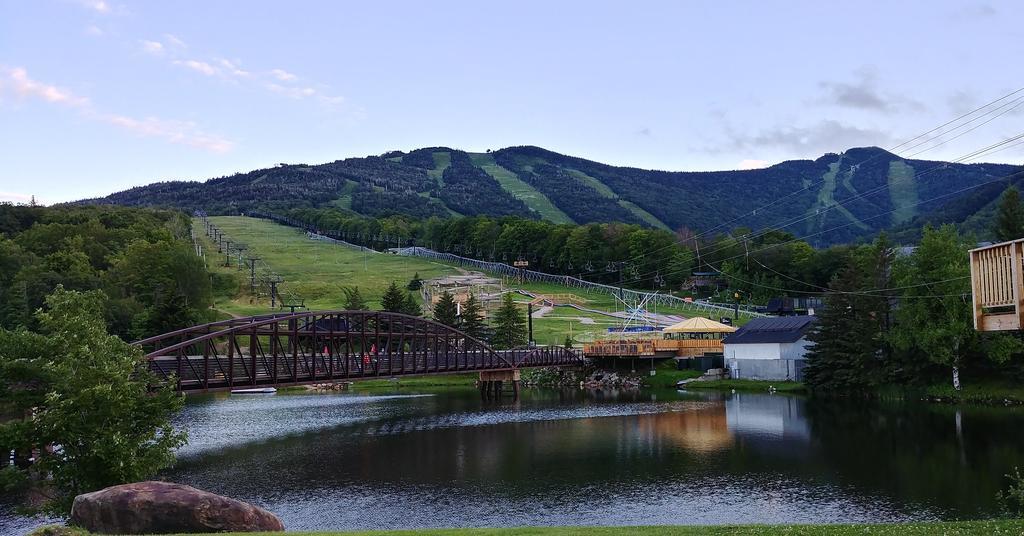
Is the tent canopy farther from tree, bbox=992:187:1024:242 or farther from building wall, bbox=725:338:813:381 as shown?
tree, bbox=992:187:1024:242

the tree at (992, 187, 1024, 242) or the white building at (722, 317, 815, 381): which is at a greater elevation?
the tree at (992, 187, 1024, 242)

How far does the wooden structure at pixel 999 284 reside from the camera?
1542 centimetres

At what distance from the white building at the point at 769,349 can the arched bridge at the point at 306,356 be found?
20.2 meters

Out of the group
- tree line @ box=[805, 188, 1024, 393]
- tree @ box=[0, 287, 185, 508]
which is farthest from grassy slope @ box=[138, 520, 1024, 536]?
tree line @ box=[805, 188, 1024, 393]

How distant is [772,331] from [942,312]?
20.8m

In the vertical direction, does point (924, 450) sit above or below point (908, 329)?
below

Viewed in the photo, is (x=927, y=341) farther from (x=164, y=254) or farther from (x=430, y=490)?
(x=164, y=254)

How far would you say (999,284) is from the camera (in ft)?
52.2

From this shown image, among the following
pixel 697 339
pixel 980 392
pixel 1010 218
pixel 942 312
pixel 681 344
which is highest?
pixel 1010 218

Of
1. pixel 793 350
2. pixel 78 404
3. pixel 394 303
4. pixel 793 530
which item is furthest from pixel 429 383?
pixel 793 530

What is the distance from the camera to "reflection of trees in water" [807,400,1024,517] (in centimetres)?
3172

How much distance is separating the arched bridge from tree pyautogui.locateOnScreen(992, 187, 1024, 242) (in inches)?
1966

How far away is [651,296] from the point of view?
133625 millimetres

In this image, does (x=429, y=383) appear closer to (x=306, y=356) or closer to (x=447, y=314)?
(x=447, y=314)
